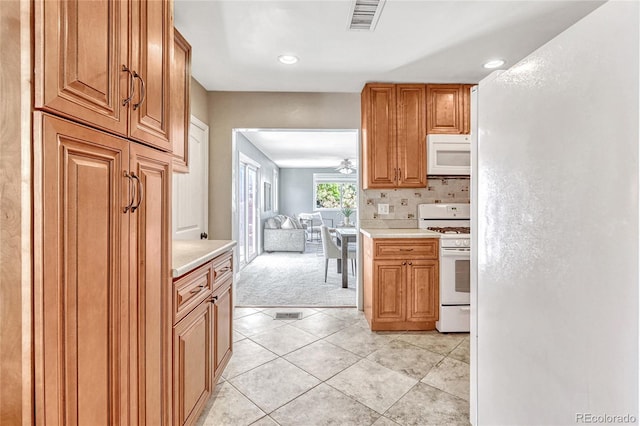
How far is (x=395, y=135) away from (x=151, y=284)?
8.90 ft

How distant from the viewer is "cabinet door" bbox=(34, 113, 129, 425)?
0.68m

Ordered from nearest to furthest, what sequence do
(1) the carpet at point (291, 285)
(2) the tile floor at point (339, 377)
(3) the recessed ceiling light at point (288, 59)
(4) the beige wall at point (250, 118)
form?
1. (2) the tile floor at point (339, 377)
2. (3) the recessed ceiling light at point (288, 59)
3. (4) the beige wall at point (250, 118)
4. (1) the carpet at point (291, 285)

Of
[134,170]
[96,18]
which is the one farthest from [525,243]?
[96,18]

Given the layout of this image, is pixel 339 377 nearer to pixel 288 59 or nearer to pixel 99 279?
pixel 99 279

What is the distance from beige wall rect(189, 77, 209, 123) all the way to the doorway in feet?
7.28

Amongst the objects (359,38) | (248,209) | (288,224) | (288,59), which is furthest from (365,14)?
(288,224)

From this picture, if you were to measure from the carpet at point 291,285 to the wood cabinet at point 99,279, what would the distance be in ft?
8.75

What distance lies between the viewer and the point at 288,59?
Result: 266cm

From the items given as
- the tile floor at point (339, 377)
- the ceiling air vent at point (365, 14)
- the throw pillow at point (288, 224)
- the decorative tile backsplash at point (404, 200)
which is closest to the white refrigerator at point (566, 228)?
the tile floor at point (339, 377)

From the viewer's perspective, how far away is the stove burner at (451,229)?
305cm

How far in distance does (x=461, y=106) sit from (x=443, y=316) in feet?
6.86

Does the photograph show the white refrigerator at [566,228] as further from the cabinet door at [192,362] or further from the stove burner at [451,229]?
the stove burner at [451,229]

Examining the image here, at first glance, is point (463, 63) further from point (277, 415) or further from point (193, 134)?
point (277, 415)

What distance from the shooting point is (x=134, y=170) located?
102 cm
